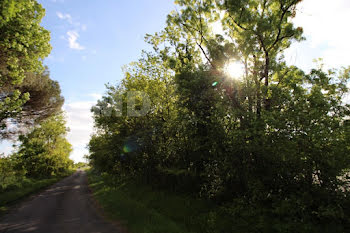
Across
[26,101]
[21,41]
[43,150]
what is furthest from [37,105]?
[43,150]

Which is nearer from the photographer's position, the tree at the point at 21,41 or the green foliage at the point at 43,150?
the tree at the point at 21,41


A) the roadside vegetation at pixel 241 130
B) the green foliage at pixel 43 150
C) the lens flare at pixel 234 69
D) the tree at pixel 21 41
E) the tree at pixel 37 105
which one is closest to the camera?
the roadside vegetation at pixel 241 130

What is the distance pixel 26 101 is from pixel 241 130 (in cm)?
1981

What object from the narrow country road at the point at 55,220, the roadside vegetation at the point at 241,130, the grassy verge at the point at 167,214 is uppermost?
the roadside vegetation at the point at 241,130

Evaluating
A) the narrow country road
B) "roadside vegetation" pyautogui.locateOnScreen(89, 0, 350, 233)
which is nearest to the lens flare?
"roadside vegetation" pyautogui.locateOnScreen(89, 0, 350, 233)

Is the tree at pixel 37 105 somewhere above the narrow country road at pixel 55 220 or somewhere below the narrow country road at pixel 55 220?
above

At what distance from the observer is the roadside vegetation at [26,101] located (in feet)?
30.5

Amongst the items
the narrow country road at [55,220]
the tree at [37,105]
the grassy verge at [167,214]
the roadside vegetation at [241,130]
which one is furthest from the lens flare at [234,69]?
the tree at [37,105]

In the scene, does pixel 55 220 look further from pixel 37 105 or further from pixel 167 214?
pixel 37 105

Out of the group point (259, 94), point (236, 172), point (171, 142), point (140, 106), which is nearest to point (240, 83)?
point (259, 94)

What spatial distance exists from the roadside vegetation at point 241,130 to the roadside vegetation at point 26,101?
7.85 m

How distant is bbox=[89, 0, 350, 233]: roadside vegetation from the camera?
7414mm

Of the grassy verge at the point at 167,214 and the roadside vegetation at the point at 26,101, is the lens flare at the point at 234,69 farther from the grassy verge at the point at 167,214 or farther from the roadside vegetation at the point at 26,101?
the roadside vegetation at the point at 26,101

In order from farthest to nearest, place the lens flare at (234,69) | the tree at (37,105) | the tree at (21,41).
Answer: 1. the tree at (37,105)
2. the lens flare at (234,69)
3. the tree at (21,41)
